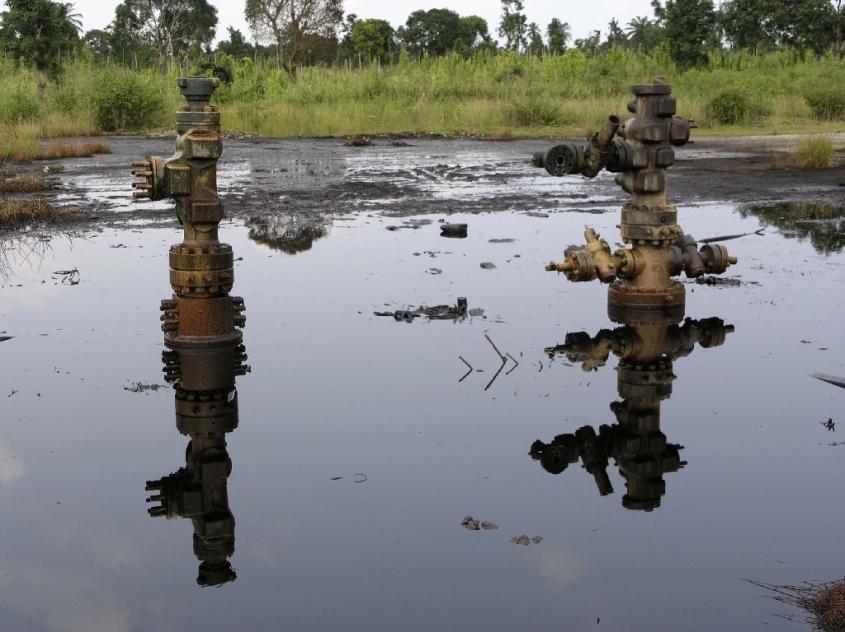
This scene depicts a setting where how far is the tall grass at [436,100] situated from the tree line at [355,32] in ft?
4.34

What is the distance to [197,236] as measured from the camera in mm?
4922

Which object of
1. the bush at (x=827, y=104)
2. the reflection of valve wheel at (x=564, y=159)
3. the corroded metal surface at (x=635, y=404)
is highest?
the bush at (x=827, y=104)

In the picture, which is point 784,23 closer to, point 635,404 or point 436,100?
point 436,100

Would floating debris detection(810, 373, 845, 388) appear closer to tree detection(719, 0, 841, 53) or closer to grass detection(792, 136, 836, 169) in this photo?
grass detection(792, 136, 836, 169)

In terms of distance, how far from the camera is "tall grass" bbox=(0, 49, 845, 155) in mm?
23469

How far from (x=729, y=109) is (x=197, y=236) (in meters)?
20.3

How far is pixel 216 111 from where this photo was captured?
5.02 m

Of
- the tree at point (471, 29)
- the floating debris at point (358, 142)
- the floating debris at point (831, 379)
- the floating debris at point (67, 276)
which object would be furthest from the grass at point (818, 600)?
the tree at point (471, 29)

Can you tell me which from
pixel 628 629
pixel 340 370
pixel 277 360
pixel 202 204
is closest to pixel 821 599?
pixel 628 629

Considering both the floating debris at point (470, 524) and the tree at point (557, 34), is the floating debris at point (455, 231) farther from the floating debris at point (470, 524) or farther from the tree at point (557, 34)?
the tree at point (557, 34)

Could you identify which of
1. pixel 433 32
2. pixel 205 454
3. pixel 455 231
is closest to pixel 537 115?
→ pixel 455 231

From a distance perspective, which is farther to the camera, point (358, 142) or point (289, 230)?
point (358, 142)

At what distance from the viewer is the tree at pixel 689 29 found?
37.0m

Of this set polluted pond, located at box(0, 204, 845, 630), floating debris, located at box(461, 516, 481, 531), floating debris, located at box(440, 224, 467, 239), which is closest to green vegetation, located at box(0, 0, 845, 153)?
floating debris, located at box(440, 224, 467, 239)
